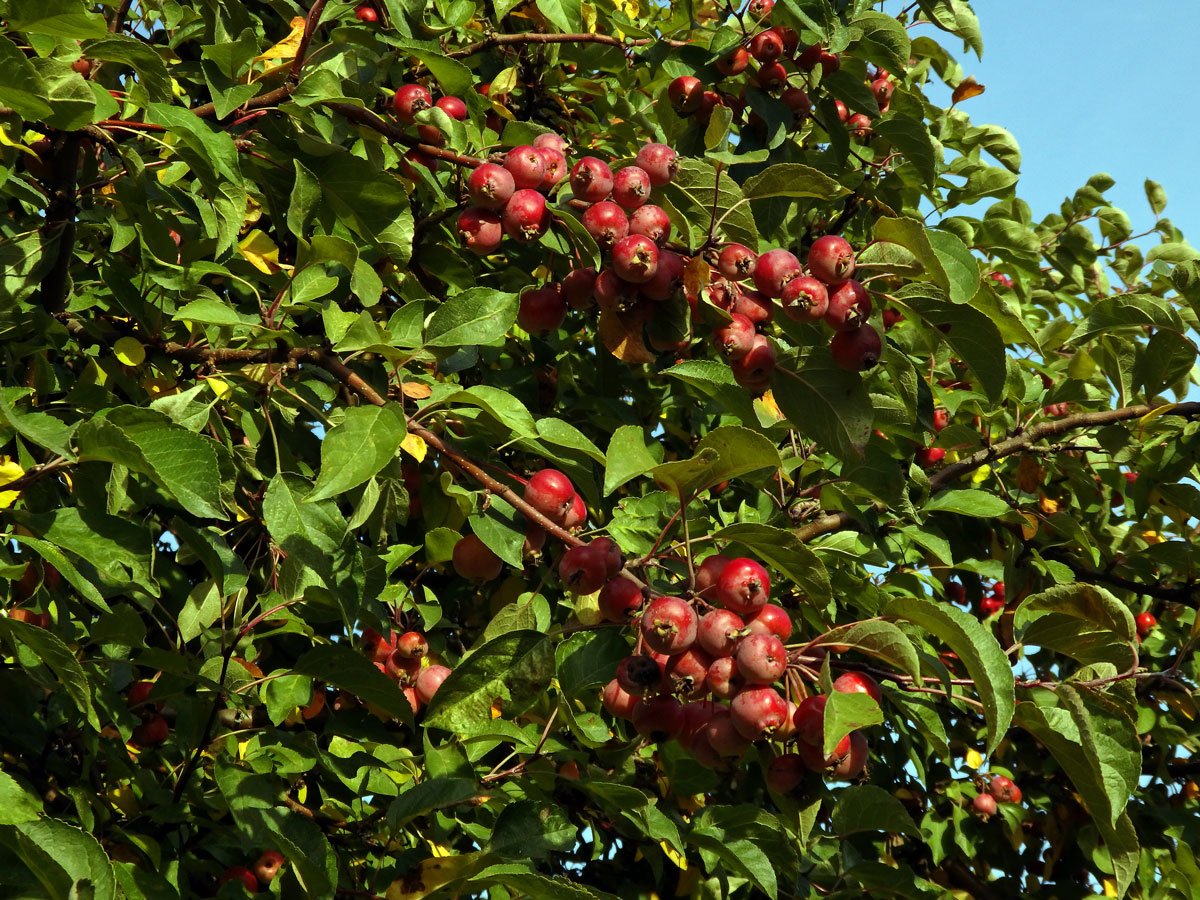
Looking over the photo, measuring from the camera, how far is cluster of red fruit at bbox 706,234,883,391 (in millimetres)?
1862

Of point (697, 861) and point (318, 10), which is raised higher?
point (318, 10)

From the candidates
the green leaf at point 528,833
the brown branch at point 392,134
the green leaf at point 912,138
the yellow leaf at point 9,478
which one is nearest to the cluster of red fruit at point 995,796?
the green leaf at point 912,138

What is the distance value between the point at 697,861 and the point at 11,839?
6.08ft

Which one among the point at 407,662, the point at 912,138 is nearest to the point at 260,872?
the point at 407,662

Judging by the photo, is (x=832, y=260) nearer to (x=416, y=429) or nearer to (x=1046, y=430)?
(x=416, y=429)

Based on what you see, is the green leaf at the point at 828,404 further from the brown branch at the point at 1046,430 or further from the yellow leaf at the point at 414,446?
the brown branch at the point at 1046,430

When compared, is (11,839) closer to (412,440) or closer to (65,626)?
(65,626)

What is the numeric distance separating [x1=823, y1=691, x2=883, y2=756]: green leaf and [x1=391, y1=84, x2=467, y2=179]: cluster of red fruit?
1374 mm

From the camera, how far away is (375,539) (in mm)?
2395

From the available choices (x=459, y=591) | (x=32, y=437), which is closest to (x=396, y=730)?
(x=459, y=591)

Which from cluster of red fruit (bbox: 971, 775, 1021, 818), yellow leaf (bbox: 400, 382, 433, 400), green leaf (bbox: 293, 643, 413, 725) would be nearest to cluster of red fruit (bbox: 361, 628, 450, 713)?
green leaf (bbox: 293, 643, 413, 725)

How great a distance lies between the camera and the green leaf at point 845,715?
5.04 ft

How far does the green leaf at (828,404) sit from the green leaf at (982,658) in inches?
13.8

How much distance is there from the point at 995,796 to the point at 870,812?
1.78m
